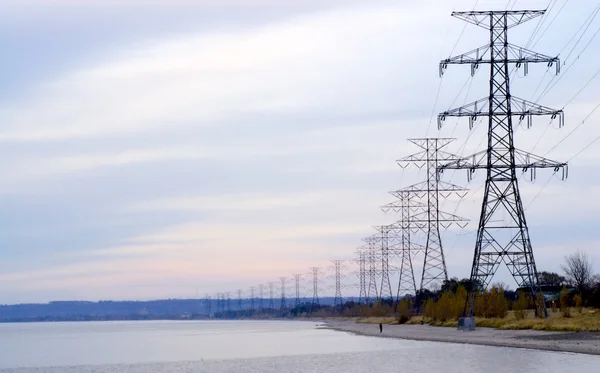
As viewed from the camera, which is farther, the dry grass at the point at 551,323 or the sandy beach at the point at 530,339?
the dry grass at the point at 551,323

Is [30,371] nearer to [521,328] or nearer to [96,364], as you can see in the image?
[96,364]

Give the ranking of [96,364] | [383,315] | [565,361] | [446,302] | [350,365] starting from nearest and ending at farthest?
[565,361]
[350,365]
[96,364]
[446,302]
[383,315]

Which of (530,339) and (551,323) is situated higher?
(551,323)

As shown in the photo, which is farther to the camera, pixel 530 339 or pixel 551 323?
pixel 551 323

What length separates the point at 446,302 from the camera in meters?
92.7

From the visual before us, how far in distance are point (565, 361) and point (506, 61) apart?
72.9 ft

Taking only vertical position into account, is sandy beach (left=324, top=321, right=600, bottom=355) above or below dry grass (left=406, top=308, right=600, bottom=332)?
below

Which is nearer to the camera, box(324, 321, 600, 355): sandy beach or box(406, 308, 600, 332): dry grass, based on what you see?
box(324, 321, 600, 355): sandy beach

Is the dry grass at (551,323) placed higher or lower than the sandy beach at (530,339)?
higher

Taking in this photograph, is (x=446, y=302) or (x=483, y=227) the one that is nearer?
(x=483, y=227)

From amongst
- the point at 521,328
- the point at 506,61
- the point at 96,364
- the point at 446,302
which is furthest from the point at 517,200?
the point at 446,302

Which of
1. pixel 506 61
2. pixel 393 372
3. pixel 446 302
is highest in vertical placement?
pixel 506 61

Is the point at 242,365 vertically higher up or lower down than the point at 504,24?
lower down

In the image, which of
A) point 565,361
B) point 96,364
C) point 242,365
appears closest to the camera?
point 565,361
